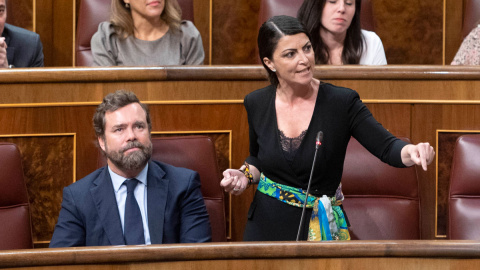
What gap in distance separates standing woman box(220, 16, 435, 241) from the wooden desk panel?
147 mm

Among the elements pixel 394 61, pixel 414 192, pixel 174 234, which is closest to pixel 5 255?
pixel 174 234

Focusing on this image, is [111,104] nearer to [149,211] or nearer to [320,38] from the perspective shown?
[149,211]

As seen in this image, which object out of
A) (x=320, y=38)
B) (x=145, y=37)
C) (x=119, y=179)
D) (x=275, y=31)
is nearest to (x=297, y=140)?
(x=275, y=31)

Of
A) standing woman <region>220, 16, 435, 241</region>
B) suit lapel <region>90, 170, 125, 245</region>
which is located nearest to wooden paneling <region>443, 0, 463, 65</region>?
standing woman <region>220, 16, 435, 241</region>

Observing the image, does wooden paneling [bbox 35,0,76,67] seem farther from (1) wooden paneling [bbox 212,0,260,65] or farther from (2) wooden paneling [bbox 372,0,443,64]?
(2) wooden paneling [bbox 372,0,443,64]

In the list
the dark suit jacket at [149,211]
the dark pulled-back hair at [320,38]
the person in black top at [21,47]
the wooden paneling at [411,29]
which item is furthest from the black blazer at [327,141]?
the wooden paneling at [411,29]

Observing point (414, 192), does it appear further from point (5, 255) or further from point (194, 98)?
point (5, 255)

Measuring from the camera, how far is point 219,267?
0.57m

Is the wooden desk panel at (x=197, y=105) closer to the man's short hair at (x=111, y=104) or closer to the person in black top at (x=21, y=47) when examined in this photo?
the man's short hair at (x=111, y=104)

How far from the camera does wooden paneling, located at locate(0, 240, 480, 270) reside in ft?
1.86

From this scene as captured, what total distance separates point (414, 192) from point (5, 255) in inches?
20.7

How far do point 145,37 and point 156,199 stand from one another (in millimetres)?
391

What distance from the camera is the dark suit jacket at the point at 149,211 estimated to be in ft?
2.74

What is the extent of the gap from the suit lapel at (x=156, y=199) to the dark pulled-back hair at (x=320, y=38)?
13.4 inches
